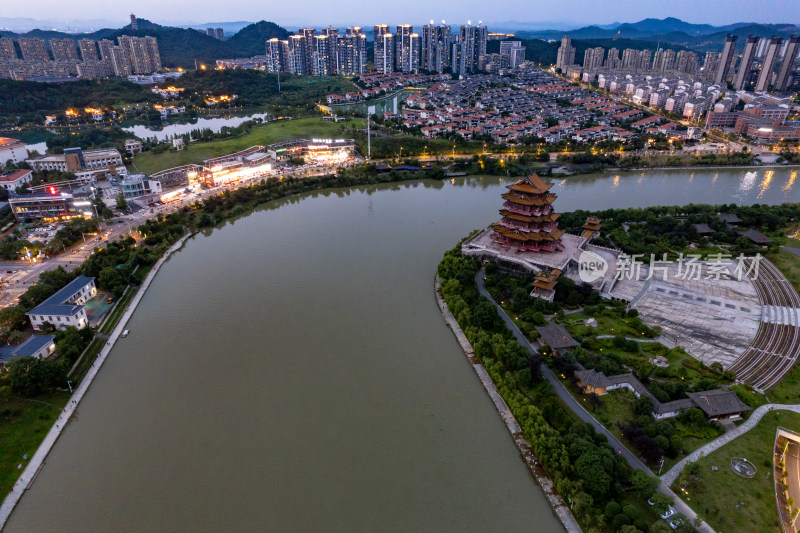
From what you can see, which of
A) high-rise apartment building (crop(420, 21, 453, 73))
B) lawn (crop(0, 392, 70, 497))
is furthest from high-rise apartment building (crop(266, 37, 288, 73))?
lawn (crop(0, 392, 70, 497))

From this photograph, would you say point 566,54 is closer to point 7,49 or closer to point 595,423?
point 595,423

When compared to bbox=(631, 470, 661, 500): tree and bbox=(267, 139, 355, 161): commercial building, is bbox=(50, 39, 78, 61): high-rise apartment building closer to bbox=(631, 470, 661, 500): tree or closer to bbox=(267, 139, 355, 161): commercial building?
bbox=(267, 139, 355, 161): commercial building

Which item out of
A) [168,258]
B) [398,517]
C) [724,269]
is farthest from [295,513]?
[724,269]

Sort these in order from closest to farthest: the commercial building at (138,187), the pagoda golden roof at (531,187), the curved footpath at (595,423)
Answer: the curved footpath at (595,423) → the pagoda golden roof at (531,187) → the commercial building at (138,187)

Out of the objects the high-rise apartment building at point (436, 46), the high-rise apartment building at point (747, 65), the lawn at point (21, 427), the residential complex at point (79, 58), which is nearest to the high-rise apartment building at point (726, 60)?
the high-rise apartment building at point (747, 65)

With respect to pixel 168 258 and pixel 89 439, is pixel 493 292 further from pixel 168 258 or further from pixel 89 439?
pixel 168 258

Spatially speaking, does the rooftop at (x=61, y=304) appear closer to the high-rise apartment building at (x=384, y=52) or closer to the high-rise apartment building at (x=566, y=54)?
the high-rise apartment building at (x=384, y=52)
